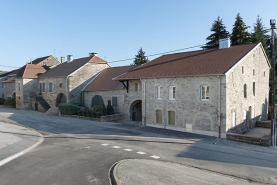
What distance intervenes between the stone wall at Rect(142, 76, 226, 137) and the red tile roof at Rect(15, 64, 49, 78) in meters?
23.2

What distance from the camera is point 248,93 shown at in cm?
2172

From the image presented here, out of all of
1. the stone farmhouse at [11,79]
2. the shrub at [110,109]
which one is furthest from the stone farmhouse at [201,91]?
the stone farmhouse at [11,79]

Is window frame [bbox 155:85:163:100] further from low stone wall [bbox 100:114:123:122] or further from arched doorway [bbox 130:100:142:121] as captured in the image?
low stone wall [bbox 100:114:123:122]

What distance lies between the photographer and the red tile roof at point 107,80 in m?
27.8

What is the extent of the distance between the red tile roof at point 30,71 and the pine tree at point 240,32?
32954 millimetres

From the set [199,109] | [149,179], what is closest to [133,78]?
[199,109]

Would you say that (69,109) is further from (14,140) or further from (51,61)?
(51,61)

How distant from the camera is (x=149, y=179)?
831 centimetres

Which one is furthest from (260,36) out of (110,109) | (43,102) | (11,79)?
(11,79)

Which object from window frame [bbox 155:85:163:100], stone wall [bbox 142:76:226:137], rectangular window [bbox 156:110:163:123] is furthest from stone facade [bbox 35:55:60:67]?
rectangular window [bbox 156:110:163:123]

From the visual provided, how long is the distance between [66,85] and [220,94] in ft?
72.3

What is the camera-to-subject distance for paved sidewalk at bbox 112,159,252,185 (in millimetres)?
8203

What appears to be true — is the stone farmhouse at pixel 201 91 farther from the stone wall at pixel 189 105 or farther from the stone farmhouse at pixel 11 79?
the stone farmhouse at pixel 11 79

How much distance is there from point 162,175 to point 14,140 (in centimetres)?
1189
